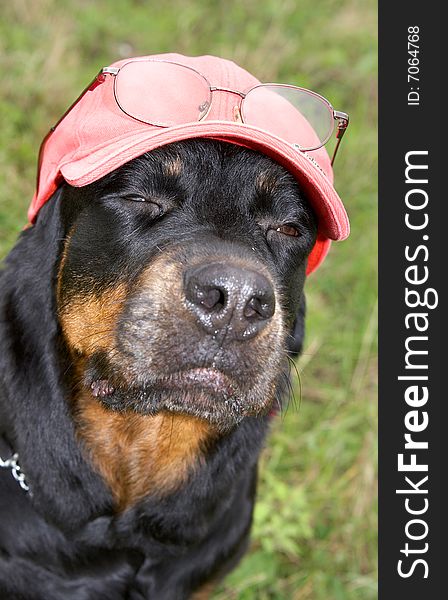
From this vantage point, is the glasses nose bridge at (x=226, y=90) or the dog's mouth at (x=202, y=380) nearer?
the dog's mouth at (x=202, y=380)

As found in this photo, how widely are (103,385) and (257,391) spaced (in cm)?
48

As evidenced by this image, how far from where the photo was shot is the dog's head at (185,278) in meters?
2.21

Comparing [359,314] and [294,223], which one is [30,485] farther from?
[359,314]

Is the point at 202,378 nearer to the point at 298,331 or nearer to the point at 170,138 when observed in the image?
the point at 170,138

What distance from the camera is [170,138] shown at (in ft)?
7.48

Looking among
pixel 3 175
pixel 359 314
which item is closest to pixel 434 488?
pixel 359 314

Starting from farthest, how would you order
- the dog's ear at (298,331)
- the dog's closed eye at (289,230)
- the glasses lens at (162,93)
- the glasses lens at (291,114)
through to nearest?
the dog's ear at (298,331), the dog's closed eye at (289,230), the glasses lens at (291,114), the glasses lens at (162,93)

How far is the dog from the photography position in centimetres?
227

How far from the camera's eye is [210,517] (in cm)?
286

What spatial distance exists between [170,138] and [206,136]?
0.57 feet

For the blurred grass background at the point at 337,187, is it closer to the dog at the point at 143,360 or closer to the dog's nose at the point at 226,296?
the dog at the point at 143,360

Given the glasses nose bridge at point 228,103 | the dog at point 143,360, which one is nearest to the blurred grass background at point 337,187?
the dog at point 143,360

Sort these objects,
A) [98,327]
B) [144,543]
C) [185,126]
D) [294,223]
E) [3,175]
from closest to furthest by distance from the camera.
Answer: [185,126] < [98,327] < [294,223] < [144,543] < [3,175]

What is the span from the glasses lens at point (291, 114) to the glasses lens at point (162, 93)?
15 centimetres
